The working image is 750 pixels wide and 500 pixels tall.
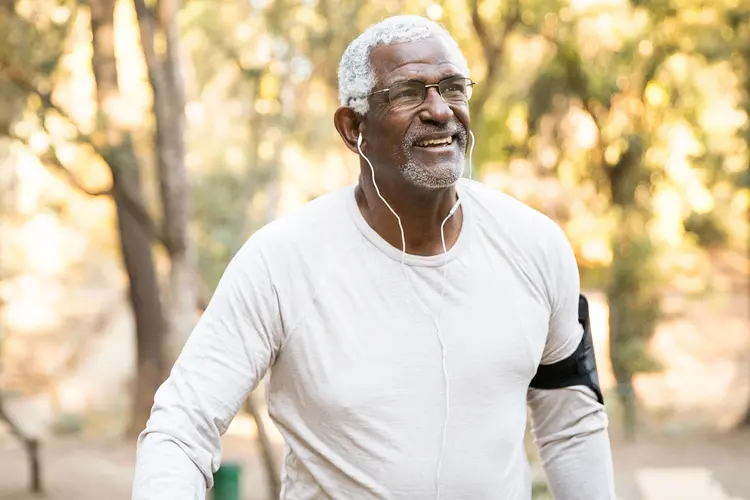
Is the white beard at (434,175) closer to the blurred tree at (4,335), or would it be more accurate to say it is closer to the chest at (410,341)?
the chest at (410,341)

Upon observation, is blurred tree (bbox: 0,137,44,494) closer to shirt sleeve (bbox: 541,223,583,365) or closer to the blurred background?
the blurred background

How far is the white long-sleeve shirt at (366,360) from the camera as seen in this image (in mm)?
2092

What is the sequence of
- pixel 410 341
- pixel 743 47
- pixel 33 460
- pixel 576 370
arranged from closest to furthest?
pixel 410 341 < pixel 576 370 < pixel 33 460 < pixel 743 47

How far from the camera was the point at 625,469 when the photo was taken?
45.4ft

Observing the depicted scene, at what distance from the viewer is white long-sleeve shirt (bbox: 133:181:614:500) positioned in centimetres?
209

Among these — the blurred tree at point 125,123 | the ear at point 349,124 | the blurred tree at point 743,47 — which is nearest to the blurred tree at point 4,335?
the blurred tree at point 125,123

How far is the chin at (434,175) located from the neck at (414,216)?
1.0 inches

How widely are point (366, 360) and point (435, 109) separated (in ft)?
1.68

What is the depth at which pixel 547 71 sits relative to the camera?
672 inches

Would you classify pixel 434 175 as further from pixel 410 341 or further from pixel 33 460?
pixel 33 460

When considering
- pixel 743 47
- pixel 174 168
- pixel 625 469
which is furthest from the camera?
pixel 743 47

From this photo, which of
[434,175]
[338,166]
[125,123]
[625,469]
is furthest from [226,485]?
[338,166]

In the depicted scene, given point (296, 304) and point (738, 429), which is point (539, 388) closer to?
point (296, 304)

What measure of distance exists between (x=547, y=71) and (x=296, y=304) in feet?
50.5
